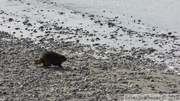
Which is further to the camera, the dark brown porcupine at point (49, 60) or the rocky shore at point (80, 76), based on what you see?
the dark brown porcupine at point (49, 60)

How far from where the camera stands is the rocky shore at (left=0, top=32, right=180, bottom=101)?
11.8m

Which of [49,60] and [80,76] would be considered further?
[49,60]

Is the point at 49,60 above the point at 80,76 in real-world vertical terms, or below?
above

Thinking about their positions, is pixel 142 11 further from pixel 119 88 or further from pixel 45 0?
pixel 119 88

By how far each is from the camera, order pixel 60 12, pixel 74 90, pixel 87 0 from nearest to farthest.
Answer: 1. pixel 74 90
2. pixel 60 12
3. pixel 87 0

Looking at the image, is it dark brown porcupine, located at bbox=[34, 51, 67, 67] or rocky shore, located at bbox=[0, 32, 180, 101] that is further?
dark brown porcupine, located at bbox=[34, 51, 67, 67]

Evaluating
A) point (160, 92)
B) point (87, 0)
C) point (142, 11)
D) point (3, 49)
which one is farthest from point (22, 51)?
point (87, 0)

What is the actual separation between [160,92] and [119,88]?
1353 mm

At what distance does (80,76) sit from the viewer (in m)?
14.0

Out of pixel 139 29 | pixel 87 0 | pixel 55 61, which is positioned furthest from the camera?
pixel 87 0

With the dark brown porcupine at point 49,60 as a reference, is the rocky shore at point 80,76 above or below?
below

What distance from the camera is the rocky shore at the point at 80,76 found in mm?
11836

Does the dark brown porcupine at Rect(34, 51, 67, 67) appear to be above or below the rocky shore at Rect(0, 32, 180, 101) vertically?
above

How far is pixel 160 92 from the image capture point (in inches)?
491
